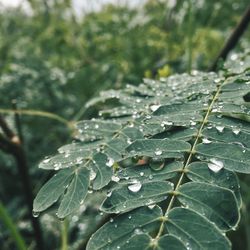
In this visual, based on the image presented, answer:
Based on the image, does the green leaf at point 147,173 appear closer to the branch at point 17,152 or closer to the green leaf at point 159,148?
the green leaf at point 159,148

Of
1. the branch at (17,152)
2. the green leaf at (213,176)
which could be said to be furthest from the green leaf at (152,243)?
the branch at (17,152)

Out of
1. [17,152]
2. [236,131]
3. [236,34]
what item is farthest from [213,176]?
[236,34]

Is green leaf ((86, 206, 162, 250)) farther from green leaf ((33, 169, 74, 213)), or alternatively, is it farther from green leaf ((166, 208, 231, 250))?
green leaf ((33, 169, 74, 213))

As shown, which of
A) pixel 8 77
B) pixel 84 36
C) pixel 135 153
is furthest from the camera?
pixel 84 36

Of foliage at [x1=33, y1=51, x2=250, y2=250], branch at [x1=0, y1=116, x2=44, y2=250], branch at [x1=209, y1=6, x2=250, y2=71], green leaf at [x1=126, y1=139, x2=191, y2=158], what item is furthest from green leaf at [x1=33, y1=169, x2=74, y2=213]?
branch at [x1=209, y1=6, x2=250, y2=71]

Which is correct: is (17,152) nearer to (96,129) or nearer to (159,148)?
(96,129)

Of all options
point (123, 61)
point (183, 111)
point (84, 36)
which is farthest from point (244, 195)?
point (183, 111)

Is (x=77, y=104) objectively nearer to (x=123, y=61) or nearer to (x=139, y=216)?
(x=123, y=61)
